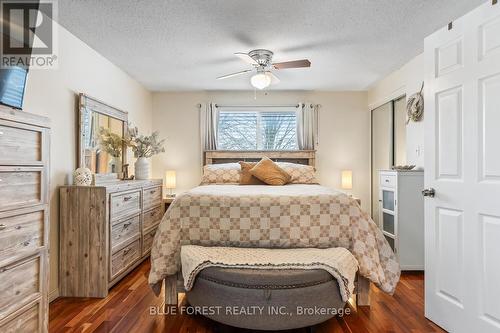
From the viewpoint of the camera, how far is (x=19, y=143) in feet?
5.49

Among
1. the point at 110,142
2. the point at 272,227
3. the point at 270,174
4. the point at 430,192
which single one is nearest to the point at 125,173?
the point at 110,142

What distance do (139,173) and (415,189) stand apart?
131 inches

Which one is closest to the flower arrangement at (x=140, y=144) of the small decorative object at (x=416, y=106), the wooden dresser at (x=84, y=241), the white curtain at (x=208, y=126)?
the white curtain at (x=208, y=126)

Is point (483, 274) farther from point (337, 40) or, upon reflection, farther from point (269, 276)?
point (337, 40)

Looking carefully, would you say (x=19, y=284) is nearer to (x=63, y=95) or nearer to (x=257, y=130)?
(x=63, y=95)

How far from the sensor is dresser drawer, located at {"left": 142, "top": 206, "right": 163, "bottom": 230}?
370 cm

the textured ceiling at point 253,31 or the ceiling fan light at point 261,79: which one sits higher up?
the textured ceiling at point 253,31

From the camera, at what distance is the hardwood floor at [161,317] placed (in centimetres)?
218

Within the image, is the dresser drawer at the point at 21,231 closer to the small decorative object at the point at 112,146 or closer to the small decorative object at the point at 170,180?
the small decorative object at the point at 112,146

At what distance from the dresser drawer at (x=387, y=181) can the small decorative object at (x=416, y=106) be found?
77 cm

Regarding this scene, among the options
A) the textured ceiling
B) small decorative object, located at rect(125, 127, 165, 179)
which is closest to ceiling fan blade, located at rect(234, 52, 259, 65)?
the textured ceiling

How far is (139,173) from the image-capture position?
12.8 ft
